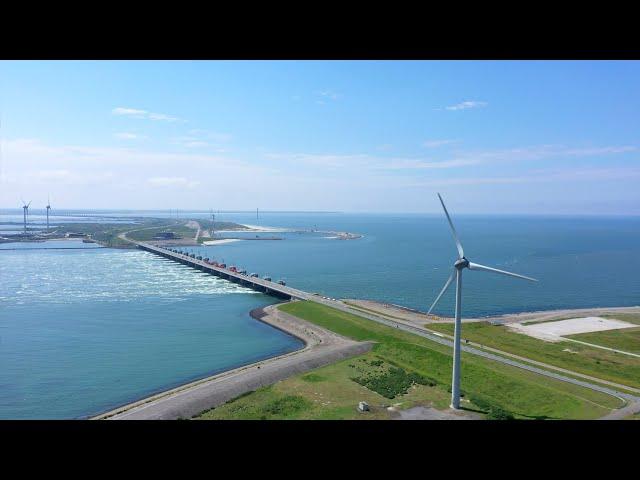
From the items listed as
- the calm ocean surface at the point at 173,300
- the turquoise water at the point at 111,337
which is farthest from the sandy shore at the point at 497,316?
the turquoise water at the point at 111,337

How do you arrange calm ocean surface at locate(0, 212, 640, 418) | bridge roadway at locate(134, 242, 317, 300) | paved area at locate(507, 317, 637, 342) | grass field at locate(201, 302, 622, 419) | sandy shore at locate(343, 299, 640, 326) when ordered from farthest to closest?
bridge roadway at locate(134, 242, 317, 300) → sandy shore at locate(343, 299, 640, 326) → paved area at locate(507, 317, 637, 342) → calm ocean surface at locate(0, 212, 640, 418) → grass field at locate(201, 302, 622, 419)

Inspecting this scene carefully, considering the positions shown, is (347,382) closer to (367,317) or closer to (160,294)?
(367,317)

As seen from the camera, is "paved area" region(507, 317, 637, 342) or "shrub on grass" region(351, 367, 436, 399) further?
"paved area" region(507, 317, 637, 342)

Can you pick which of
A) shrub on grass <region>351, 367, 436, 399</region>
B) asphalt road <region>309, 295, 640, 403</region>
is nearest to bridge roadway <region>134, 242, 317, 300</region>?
asphalt road <region>309, 295, 640, 403</region>

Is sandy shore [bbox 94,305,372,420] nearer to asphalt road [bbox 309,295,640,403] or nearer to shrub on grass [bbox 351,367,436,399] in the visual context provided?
shrub on grass [bbox 351,367,436,399]

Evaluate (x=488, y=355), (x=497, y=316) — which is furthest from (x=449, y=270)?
(x=488, y=355)

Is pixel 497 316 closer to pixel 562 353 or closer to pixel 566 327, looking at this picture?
pixel 566 327

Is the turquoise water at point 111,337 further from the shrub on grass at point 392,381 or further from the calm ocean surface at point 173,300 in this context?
the shrub on grass at point 392,381
